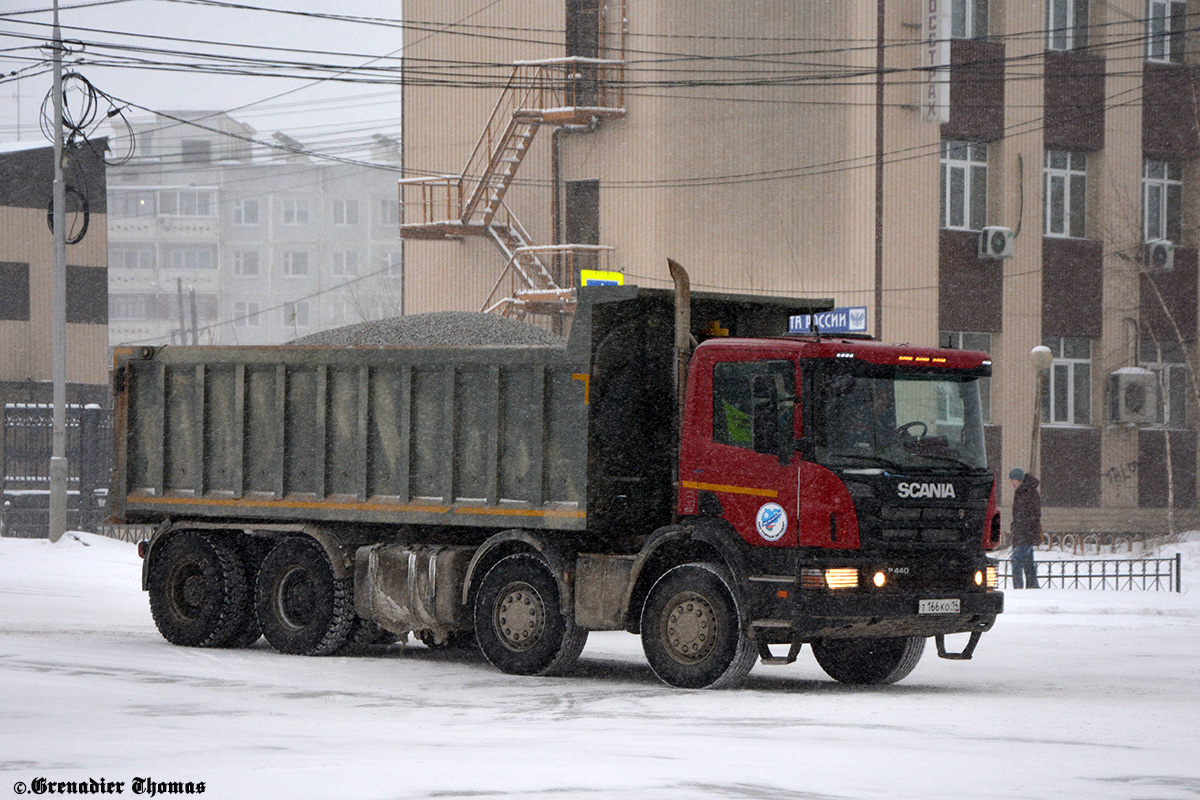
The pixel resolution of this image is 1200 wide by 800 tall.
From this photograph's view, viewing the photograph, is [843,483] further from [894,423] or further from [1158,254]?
[1158,254]

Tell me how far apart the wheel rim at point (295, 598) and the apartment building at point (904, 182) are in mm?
20253

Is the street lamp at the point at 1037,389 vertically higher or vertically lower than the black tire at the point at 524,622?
higher

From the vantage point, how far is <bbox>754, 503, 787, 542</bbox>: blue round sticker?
1284cm

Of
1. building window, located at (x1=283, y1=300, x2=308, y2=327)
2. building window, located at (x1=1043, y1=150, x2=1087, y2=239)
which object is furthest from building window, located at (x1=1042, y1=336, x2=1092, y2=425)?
building window, located at (x1=283, y1=300, x2=308, y2=327)

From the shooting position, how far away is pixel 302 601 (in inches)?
629

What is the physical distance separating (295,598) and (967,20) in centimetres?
2403

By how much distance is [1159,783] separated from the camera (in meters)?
8.82

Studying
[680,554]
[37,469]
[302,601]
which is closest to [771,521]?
[680,554]

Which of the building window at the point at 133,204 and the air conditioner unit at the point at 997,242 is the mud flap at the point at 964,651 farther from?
the building window at the point at 133,204

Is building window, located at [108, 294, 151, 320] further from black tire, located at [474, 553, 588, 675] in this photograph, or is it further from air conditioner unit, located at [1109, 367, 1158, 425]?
black tire, located at [474, 553, 588, 675]

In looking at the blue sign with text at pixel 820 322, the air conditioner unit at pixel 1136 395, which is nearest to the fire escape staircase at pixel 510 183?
the air conditioner unit at pixel 1136 395

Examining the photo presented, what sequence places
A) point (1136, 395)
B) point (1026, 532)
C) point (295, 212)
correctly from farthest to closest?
point (295, 212) → point (1136, 395) → point (1026, 532)

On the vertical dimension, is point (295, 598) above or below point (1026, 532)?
above

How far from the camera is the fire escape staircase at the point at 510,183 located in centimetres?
3631
